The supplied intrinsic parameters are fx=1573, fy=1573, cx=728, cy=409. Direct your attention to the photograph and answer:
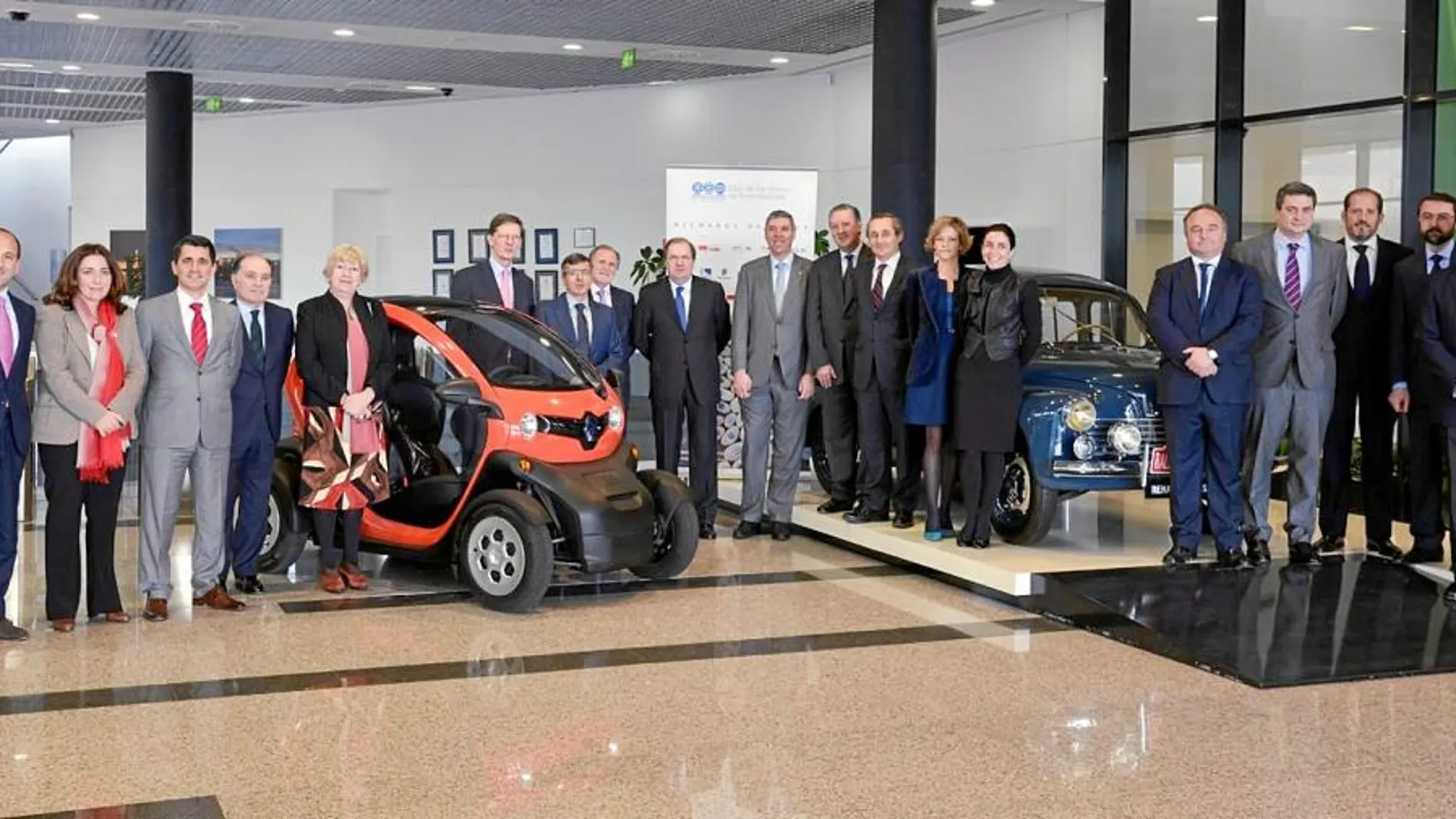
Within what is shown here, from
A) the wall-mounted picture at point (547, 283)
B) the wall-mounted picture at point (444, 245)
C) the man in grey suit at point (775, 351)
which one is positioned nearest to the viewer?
the man in grey suit at point (775, 351)

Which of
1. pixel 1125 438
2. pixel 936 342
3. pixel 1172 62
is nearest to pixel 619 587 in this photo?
pixel 936 342

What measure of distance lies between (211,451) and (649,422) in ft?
35.1

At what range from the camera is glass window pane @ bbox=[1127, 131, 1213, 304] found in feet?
38.3

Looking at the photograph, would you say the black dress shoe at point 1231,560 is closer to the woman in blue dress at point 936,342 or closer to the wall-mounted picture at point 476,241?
the woman in blue dress at point 936,342

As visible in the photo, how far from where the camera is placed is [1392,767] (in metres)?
4.43

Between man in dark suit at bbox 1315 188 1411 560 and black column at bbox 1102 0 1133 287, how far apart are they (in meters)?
5.11

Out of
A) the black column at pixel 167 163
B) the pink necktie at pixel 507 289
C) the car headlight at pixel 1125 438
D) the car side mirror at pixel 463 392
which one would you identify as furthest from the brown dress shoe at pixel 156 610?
the black column at pixel 167 163

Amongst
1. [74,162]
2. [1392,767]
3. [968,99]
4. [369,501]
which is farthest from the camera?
[74,162]

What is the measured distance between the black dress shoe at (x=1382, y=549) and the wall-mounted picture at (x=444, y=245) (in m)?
14.5

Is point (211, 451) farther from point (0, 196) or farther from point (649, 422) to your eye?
point (0, 196)

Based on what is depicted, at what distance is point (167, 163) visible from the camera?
56.0ft

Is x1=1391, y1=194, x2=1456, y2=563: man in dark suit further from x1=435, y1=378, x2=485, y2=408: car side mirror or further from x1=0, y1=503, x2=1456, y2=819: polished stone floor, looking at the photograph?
x1=435, y1=378, x2=485, y2=408: car side mirror

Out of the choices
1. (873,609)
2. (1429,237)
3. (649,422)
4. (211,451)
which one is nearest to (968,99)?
(649,422)

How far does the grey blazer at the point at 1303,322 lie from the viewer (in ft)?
23.0
